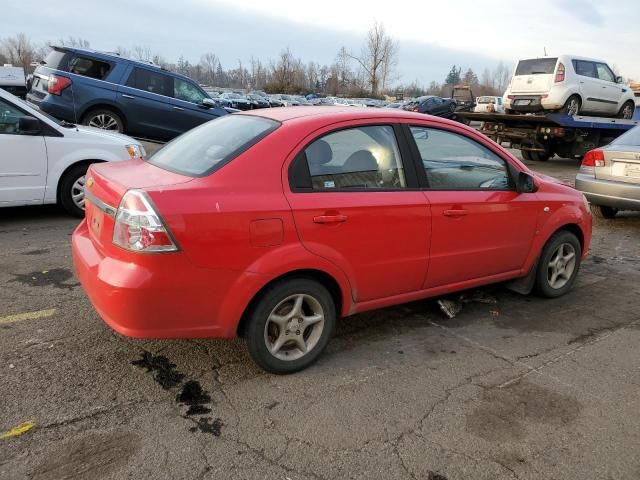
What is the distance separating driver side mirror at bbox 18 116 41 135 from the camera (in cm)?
609

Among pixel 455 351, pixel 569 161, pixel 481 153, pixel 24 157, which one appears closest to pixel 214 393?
pixel 455 351

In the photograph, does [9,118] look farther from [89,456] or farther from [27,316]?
[89,456]

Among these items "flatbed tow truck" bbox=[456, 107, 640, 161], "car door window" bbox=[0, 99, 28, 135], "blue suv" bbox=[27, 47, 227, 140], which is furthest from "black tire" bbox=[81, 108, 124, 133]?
"flatbed tow truck" bbox=[456, 107, 640, 161]

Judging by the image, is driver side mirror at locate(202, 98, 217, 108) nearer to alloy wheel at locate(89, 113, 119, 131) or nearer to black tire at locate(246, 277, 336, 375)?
alloy wheel at locate(89, 113, 119, 131)

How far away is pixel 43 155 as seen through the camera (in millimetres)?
6266

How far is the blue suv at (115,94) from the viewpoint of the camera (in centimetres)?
952

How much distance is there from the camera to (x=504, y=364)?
3.59 metres

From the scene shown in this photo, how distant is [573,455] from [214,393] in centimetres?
191

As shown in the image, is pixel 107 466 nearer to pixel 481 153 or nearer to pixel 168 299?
pixel 168 299

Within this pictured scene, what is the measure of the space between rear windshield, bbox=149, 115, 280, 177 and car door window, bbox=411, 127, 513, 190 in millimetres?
1130

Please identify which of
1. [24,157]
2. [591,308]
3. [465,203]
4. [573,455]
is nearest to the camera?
[573,455]

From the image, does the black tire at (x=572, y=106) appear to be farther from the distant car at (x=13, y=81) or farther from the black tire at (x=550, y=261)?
the distant car at (x=13, y=81)

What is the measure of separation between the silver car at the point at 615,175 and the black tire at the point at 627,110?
9205mm

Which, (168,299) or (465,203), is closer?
(168,299)
